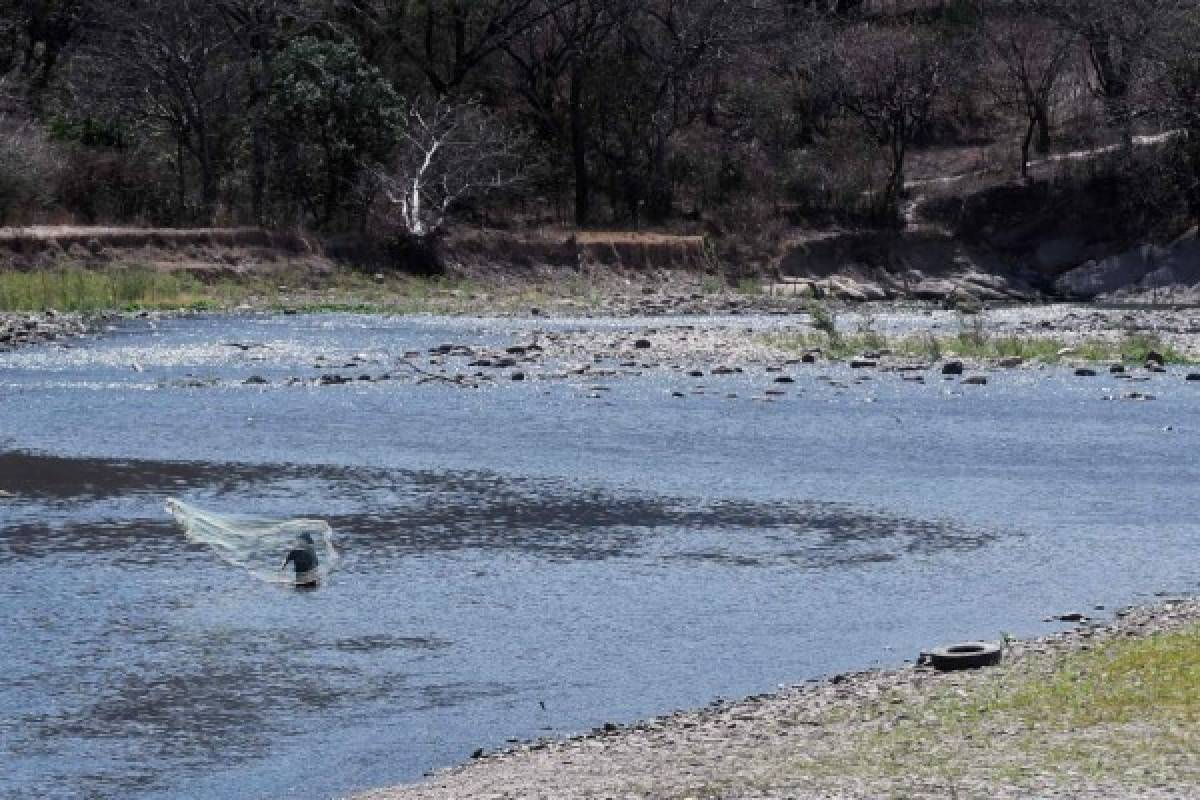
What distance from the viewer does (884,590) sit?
60.6ft

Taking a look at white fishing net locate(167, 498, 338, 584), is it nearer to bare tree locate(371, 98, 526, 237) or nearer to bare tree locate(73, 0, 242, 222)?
bare tree locate(371, 98, 526, 237)

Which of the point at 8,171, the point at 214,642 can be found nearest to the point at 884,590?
the point at 214,642

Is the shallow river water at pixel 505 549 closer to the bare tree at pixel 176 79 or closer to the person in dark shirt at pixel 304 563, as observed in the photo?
the person in dark shirt at pixel 304 563

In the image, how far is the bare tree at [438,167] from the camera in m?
61.2

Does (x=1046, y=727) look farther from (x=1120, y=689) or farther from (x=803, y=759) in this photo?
(x=803, y=759)

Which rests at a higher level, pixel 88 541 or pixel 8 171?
pixel 8 171

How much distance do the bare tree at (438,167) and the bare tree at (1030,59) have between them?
1957 cm

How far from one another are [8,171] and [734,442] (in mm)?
35175

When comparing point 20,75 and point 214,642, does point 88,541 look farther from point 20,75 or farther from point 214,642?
point 20,75

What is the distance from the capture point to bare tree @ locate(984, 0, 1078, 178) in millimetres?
72938

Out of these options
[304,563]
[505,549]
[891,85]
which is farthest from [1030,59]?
[304,563]

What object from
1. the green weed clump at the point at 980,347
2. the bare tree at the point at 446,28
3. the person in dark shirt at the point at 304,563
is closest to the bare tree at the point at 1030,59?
the bare tree at the point at 446,28

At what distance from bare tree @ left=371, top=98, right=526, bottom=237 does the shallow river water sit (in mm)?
24427

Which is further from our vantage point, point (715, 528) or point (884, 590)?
point (715, 528)
